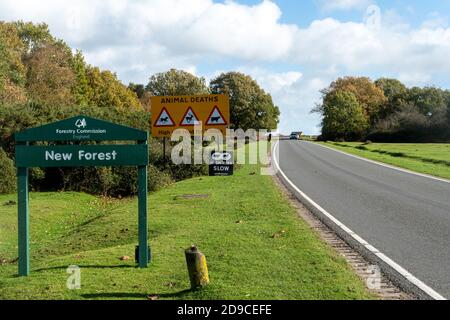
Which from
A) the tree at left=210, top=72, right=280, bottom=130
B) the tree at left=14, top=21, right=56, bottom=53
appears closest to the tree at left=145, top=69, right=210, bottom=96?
the tree at left=210, top=72, right=280, bottom=130

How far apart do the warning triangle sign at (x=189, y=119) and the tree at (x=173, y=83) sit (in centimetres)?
5017

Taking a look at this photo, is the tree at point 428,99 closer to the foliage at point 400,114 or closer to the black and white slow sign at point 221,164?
the foliage at point 400,114

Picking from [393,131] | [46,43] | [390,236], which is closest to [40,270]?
[390,236]

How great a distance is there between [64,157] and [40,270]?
67.5 inches

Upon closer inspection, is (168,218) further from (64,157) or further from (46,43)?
(46,43)

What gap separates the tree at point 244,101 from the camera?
79.9 m

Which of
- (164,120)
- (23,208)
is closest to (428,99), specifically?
(164,120)

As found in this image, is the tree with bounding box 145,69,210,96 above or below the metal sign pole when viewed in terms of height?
above

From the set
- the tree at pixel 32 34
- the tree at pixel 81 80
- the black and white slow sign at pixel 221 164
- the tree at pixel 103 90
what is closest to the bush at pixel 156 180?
the black and white slow sign at pixel 221 164

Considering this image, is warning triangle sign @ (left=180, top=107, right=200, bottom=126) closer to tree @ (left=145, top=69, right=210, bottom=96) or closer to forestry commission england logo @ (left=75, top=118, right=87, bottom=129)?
forestry commission england logo @ (left=75, top=118, right=87, bottom=129)

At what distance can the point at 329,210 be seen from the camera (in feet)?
42.0

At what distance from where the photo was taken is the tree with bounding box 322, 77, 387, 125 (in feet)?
333

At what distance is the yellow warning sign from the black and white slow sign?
282 centimetres

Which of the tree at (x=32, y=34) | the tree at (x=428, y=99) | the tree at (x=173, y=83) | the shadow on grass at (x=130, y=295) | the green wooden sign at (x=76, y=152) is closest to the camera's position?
the shadow on grass at (x=130, y=295)
